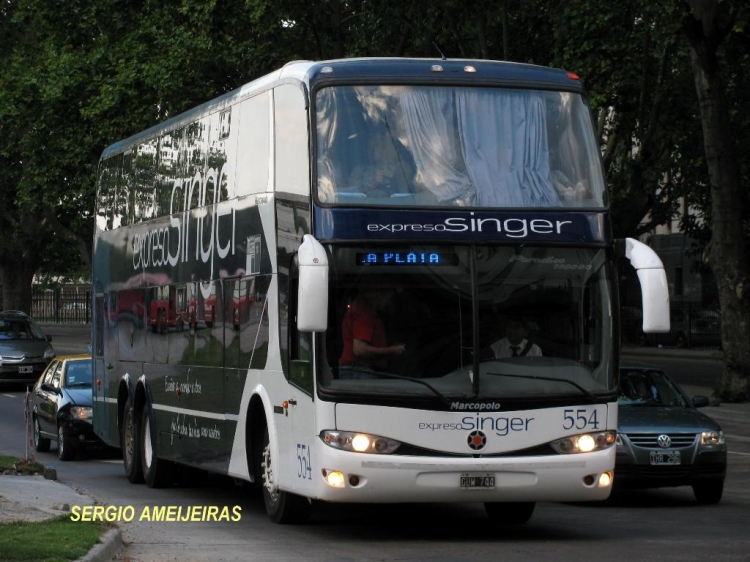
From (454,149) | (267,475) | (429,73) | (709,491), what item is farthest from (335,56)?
(454,149)

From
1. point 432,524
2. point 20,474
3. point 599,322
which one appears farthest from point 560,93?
point 20,474

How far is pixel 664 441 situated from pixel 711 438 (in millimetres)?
512

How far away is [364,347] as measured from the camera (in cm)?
1215

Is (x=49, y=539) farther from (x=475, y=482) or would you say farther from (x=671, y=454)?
(x=671, y=454)

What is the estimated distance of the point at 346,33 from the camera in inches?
1501

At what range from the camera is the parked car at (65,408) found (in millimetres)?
22891

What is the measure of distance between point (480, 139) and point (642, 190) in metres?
24.5

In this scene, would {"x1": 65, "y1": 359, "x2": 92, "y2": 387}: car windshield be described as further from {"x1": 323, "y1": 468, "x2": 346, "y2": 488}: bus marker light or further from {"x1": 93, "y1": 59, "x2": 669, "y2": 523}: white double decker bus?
{"x1": 323, "y1": 468, "x2": 346, "y2": 488}: bus marker light

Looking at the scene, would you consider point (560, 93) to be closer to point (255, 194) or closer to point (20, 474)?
point (255, 194)

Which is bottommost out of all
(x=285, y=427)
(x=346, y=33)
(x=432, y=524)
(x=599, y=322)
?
(x=432, y=524)

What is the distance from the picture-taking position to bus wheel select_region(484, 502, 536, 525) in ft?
46.2

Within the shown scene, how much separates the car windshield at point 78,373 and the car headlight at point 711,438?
11.2m

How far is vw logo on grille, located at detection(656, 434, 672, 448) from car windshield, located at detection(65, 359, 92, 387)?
1097 centimetres

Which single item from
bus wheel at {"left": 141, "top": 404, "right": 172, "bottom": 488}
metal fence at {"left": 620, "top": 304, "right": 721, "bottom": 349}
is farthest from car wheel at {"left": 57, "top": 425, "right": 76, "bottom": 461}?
metal fence at {"left": 620, "top": 304, "right": 721, "bottom": 349}
